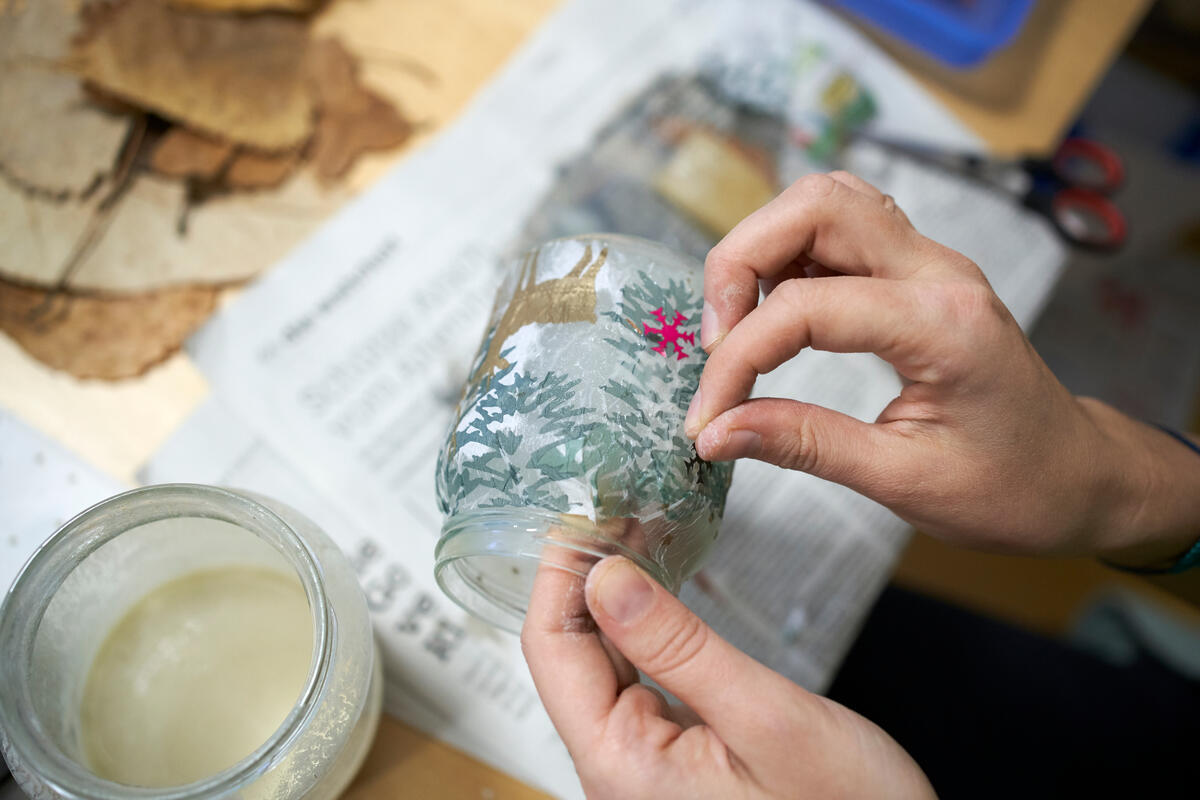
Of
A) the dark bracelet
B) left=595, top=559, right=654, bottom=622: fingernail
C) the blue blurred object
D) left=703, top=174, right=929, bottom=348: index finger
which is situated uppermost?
the blue blurred object

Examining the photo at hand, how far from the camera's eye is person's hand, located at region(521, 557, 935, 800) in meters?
0.30

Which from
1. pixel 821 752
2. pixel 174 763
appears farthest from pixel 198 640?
pixel 821 752

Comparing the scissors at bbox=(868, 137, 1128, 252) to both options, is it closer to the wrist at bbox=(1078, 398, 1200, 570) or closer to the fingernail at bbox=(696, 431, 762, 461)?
the wrist at bbox=(1078, 398, 1200, 570)

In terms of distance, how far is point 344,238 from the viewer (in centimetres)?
57

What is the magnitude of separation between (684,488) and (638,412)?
40 mm

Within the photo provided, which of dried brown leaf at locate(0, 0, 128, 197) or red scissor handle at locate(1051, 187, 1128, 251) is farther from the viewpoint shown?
red scissor handle at locate(1051, 187, 1128, 251)

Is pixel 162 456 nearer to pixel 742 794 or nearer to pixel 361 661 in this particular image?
pixel 361 661

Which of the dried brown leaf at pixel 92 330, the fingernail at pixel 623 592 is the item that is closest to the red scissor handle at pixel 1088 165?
the fingernail at pixel 623 592

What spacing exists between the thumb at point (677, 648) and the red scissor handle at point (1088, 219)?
1.89ft

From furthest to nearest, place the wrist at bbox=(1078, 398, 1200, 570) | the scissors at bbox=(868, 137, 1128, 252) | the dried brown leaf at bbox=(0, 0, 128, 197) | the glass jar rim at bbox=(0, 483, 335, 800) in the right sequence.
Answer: the scissors at bbox=(868, 137, 1128, 252)
the dried brown leaf at bbox=(0, 0, 128, 197)
the wrist at bbox=(1078, 398, 1200, 570)
the glass jar rim at bbox=(0, 483, 335, 800)

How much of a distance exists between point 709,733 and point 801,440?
0.14 m

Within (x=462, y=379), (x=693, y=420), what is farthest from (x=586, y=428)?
(x=462, y=379)

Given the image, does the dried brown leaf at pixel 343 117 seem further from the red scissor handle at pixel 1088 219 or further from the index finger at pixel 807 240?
the red scissor handle at pixel 1088 219

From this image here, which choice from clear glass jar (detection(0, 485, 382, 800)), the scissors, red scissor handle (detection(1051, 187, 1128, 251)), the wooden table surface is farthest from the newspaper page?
red scissor handle (detection(1051, 187, 1128, 251))
